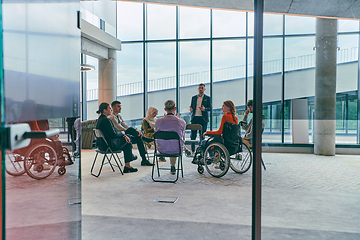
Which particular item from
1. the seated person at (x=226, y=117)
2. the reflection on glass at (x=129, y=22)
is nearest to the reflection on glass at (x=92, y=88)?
the reflection on glass at (x=129, y=22)

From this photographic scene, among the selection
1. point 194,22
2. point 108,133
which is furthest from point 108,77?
point 108,133

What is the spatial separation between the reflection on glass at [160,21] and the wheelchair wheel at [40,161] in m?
8.32

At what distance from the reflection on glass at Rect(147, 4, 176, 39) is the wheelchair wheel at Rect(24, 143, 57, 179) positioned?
8.32 m

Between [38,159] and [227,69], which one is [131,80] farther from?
[38,159]

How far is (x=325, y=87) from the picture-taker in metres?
2.18

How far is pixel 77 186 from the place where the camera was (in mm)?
1812

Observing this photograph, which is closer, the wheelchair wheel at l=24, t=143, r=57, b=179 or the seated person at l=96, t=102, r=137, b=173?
the wheelchair wheel at l=24, t=143, r=57, b=179

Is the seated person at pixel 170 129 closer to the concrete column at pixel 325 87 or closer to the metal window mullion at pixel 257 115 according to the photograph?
→ the concrete column at pixel 325 87

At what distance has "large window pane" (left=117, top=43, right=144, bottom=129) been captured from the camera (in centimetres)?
952

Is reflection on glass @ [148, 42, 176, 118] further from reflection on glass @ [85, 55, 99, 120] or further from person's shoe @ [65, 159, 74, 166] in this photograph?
person's shoe @ [65, 159, 74, 166]

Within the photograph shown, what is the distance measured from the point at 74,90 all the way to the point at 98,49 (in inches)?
310

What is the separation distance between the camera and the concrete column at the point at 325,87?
2168 mm

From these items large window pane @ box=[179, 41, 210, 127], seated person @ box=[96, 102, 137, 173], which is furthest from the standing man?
seated person @ box=[96, 102, 137, 173]

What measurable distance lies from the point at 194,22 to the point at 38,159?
849 cm
